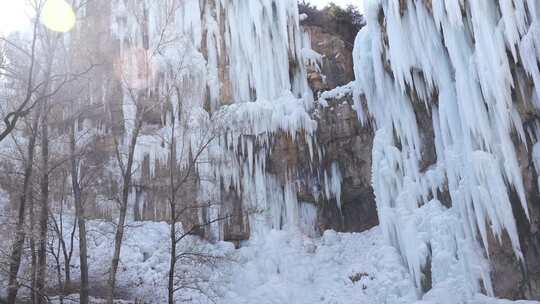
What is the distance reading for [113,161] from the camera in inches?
793

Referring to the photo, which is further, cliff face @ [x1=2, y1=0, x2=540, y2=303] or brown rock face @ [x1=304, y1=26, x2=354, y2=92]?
brown rock face @ [x1=304, y1=26, x2=354, y2=92]

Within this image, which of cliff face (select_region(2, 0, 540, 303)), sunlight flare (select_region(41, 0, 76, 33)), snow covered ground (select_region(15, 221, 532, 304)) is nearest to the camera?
sunlight flare (select_region(41, 0, 76, 33))

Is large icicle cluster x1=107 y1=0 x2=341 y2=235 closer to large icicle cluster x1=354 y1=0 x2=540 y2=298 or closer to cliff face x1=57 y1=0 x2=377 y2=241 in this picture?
cliff face x1=57 y1=0 x2=377 y2=241

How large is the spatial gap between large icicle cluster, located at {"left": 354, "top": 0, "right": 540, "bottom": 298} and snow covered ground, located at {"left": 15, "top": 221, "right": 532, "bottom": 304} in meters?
1.67

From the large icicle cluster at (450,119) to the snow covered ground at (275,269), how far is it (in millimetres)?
1671

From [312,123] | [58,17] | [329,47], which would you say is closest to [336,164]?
[312,123]

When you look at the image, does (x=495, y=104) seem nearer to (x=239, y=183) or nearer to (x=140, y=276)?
(x=239, y=183)

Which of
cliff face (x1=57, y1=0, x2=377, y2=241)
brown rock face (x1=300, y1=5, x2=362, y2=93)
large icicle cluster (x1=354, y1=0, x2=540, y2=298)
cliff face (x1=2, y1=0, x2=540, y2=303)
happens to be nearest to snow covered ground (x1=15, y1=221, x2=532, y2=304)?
cliff face (x1=2, y1=0, x2=540, y2=303)

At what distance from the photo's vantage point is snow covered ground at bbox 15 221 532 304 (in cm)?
1489

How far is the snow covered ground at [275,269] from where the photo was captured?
14.9 m

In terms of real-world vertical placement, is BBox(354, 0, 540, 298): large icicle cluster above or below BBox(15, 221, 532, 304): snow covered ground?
above

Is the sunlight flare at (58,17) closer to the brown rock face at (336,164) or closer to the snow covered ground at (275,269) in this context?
the snow covered ground at (275,269)

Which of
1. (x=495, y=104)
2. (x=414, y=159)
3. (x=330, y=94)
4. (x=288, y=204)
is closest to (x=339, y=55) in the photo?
(x=330, y=94)

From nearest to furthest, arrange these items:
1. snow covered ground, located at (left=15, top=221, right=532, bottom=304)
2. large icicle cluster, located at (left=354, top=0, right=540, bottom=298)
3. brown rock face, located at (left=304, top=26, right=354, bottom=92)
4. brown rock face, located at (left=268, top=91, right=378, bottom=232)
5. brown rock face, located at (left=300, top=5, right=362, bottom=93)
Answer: large icicle cluster, located at (left=354, top=0, right=540, bottom=298) → snow covered ground, located at (left=15, top=221, right=532, bottom=304) → brown rock face, located at (left=268, top=91, right=378, bottom=232) → brown rock face, located at (left=300, top=5, right=362, bottom=93) → brown rock face, located at (left=304, top=26, right=354, bottom=92)
